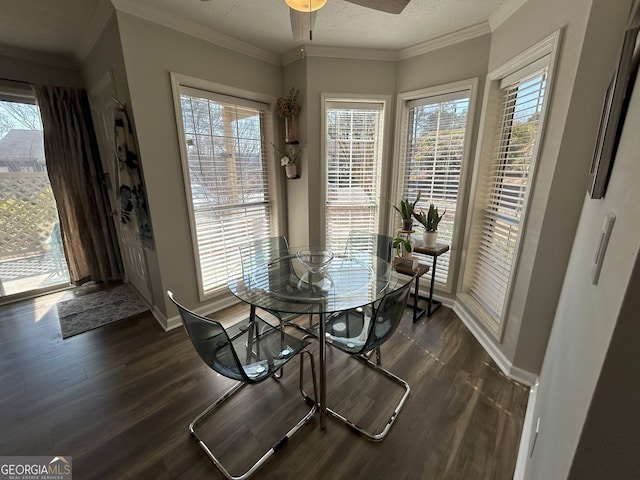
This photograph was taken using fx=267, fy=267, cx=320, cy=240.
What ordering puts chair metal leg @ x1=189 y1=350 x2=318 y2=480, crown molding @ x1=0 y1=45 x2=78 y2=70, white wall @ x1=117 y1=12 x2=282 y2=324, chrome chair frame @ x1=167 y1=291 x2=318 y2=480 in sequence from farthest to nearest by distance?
crown molding @ x1=0 y1=45 x2=78 y2=70
white wall @ x1=117 y1=12 x2=282 y2=324
chair metal leg @ x1=189 y1=350 x2=318 y2=480
chrome chair frame @ x1=167 y1=291 x2=318 y2=480

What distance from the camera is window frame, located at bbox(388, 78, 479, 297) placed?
2.40 meters

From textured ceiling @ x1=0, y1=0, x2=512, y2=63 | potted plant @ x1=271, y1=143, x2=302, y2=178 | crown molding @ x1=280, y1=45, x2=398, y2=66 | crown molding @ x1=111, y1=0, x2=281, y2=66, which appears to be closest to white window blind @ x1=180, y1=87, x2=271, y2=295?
potted plant @ x1=271, y1=143, x2=302, y2=178

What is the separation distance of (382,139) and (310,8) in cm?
170

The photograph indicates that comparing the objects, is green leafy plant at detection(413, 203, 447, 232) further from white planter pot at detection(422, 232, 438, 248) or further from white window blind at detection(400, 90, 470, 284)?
white window blind at detection(400, 90, 470, 284)

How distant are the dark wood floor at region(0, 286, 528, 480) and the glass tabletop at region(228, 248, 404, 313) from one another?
0.70 metres

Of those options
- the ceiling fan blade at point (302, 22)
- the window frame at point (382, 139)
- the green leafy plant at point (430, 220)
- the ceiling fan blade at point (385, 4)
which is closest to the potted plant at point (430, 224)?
the green leafy plant at point (430, 220)

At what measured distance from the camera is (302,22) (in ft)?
5.15

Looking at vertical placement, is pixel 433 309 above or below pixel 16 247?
below

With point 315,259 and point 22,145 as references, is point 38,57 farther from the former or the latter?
point 315,259

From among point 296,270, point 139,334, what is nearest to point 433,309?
Answer: point 296,270

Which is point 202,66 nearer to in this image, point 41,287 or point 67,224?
point 67,224

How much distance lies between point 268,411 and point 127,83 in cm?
256

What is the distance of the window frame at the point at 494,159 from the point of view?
1649 mm

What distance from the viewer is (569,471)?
464mm
